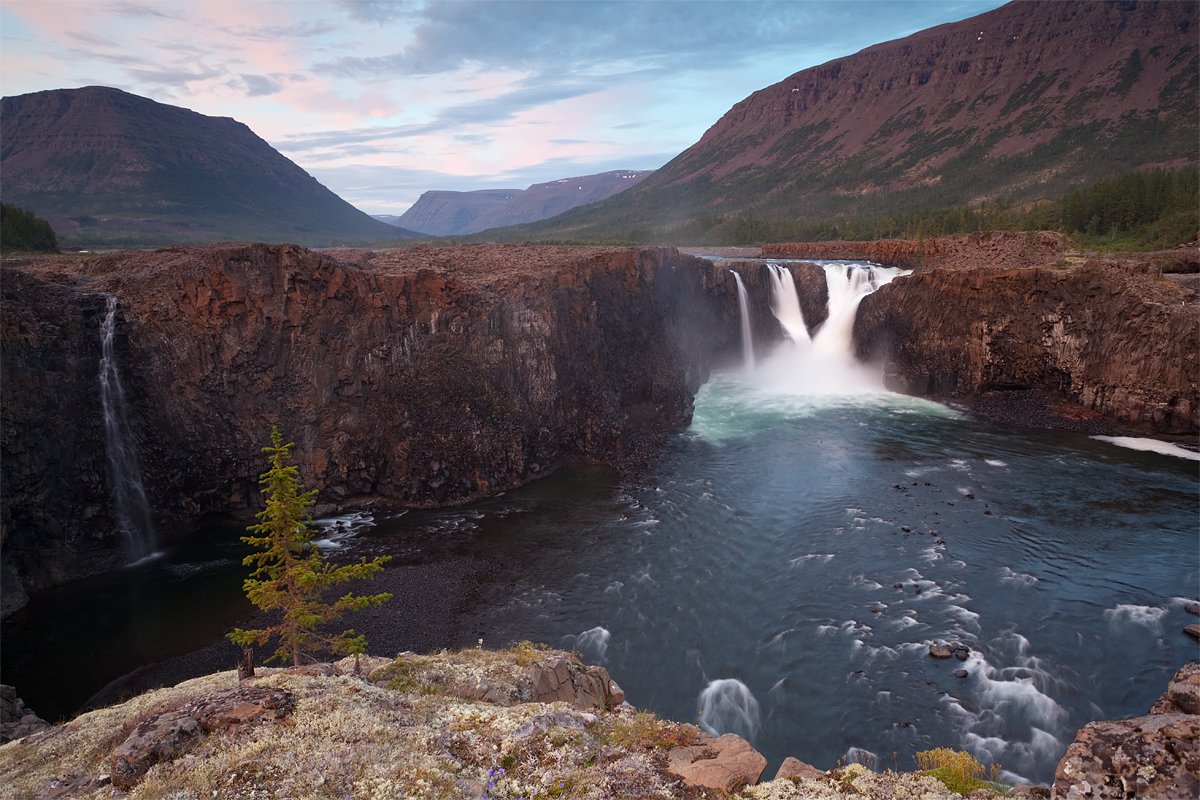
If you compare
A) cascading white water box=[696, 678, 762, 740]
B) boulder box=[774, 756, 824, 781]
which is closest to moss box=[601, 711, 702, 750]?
boulder box=[774, 756, 824, 781]

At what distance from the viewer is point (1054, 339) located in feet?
144

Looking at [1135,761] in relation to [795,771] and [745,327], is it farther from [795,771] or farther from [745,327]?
[745,327]

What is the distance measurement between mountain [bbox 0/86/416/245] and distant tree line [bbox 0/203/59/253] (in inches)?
2216

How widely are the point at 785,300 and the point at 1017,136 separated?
142 metres

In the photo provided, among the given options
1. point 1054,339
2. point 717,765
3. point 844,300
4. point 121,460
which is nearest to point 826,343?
point 844,300

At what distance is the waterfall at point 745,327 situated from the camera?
59156mm

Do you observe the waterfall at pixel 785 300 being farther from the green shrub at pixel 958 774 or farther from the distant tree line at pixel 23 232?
the distant tree line at pixel 23 232

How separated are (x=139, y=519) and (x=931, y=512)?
128ft

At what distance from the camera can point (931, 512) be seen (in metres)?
30.7

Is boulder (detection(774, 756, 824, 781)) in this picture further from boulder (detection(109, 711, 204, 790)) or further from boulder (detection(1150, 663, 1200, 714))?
boulder (detection(109, 711, 204, 790))

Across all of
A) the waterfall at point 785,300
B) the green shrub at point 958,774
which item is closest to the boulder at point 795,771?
the green shrub at point 958,774

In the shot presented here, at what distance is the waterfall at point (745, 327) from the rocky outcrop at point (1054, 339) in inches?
437

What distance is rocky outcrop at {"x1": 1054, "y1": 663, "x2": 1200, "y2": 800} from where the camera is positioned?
25.3 feet

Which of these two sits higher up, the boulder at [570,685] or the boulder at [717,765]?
the boulder at [717,765]
